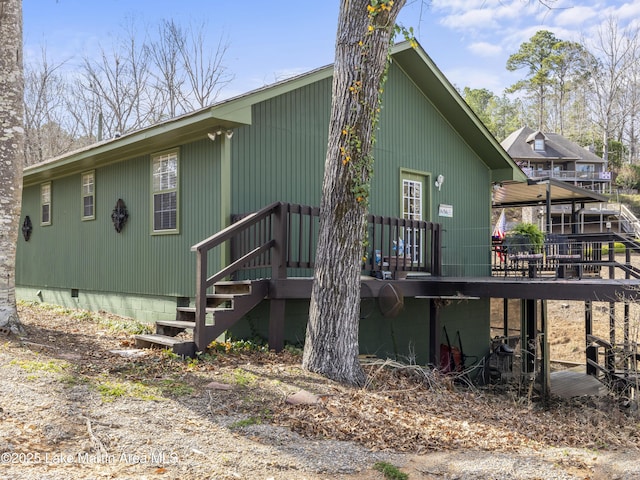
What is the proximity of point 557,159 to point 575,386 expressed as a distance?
3641cm

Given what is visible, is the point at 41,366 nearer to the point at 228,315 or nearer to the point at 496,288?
the point at 228,315

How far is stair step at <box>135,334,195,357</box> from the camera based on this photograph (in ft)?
22.6

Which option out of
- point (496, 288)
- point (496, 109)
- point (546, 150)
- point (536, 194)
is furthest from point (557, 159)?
point (496, 288)

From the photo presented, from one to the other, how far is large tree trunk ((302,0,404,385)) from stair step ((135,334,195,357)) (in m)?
1.36

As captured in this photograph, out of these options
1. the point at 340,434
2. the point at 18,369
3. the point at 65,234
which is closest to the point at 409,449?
the point at 340,434

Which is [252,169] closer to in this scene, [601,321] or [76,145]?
[601,321]

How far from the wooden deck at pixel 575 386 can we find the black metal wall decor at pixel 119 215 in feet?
29.7

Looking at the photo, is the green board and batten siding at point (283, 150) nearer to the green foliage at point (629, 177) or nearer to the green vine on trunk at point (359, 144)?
the green vine on trunk at point (359, 144)

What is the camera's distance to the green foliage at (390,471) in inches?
168

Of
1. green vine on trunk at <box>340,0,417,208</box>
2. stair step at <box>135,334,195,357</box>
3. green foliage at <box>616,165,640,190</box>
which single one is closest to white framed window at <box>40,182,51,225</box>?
stair step at <box>135,334,195,357</box>

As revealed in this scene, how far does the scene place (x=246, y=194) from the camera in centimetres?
879

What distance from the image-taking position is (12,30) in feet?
26.3

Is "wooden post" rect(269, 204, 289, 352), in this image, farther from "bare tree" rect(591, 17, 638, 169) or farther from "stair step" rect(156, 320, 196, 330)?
"bare tree" rect(591, 17, 638, 169)

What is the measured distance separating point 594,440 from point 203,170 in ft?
20.1
